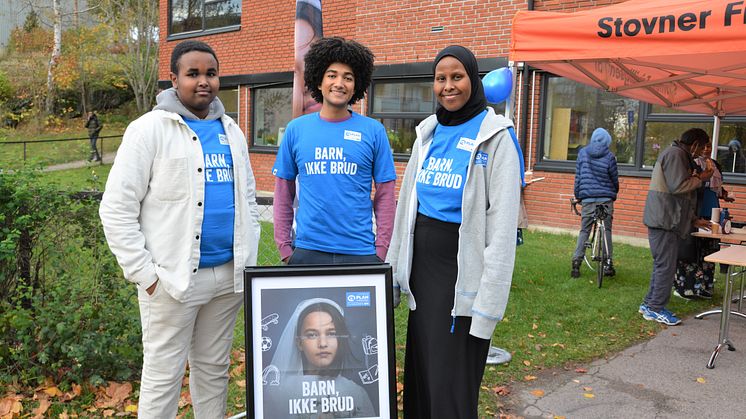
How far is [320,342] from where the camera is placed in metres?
2.87

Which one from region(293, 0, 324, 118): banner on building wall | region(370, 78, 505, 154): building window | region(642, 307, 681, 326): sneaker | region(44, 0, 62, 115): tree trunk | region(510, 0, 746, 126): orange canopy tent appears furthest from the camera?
region(44, 0, 62, 115): tree trunk

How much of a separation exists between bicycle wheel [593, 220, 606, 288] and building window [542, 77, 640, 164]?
110 inches

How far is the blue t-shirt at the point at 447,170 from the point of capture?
109 inches

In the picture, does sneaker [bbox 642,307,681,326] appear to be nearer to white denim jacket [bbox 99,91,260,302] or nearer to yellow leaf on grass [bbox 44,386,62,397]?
Result: white denim jacket [bbox 99,91,260,302]

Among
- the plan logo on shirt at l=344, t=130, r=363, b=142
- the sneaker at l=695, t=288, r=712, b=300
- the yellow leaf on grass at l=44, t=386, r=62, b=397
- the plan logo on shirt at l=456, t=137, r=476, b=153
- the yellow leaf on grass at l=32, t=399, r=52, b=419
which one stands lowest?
the sneaker at l=695, t=288, r=712, b=300

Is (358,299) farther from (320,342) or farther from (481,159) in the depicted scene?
(481,159)

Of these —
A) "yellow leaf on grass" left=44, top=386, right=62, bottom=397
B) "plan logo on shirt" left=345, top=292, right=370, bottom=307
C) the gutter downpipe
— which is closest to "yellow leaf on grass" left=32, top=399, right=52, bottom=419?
"yellow leaf on grass" left=44, top=386, right=62, bottom=397

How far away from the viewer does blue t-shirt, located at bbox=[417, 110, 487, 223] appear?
2775 mm

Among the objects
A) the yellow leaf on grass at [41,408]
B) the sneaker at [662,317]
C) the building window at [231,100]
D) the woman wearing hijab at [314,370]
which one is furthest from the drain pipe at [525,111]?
the yellow leaf on grass at [41,408]

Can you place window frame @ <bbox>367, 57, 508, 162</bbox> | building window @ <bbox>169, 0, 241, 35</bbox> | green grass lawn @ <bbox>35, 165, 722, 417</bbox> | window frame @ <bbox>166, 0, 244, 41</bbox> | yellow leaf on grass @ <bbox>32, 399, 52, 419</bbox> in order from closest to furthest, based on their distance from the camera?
yellow leaf on grass @ <bbox>32, 399, 52, 419</bbox>
green grass lawn @ <bbox>35, 165, 722, 417</bbox>
window frame @ <bbox>367, 57, 508, 162</bbox>
window frame @ <bbox>166, 0, 244, 41</bbox>
building window @ <bbox>169, 0, 241, 35</bbox>

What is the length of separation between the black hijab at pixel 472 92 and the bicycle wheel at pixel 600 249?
210 inches

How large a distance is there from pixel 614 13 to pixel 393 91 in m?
8.65

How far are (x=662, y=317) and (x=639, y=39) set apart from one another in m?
3.27

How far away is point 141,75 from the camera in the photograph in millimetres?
26969
